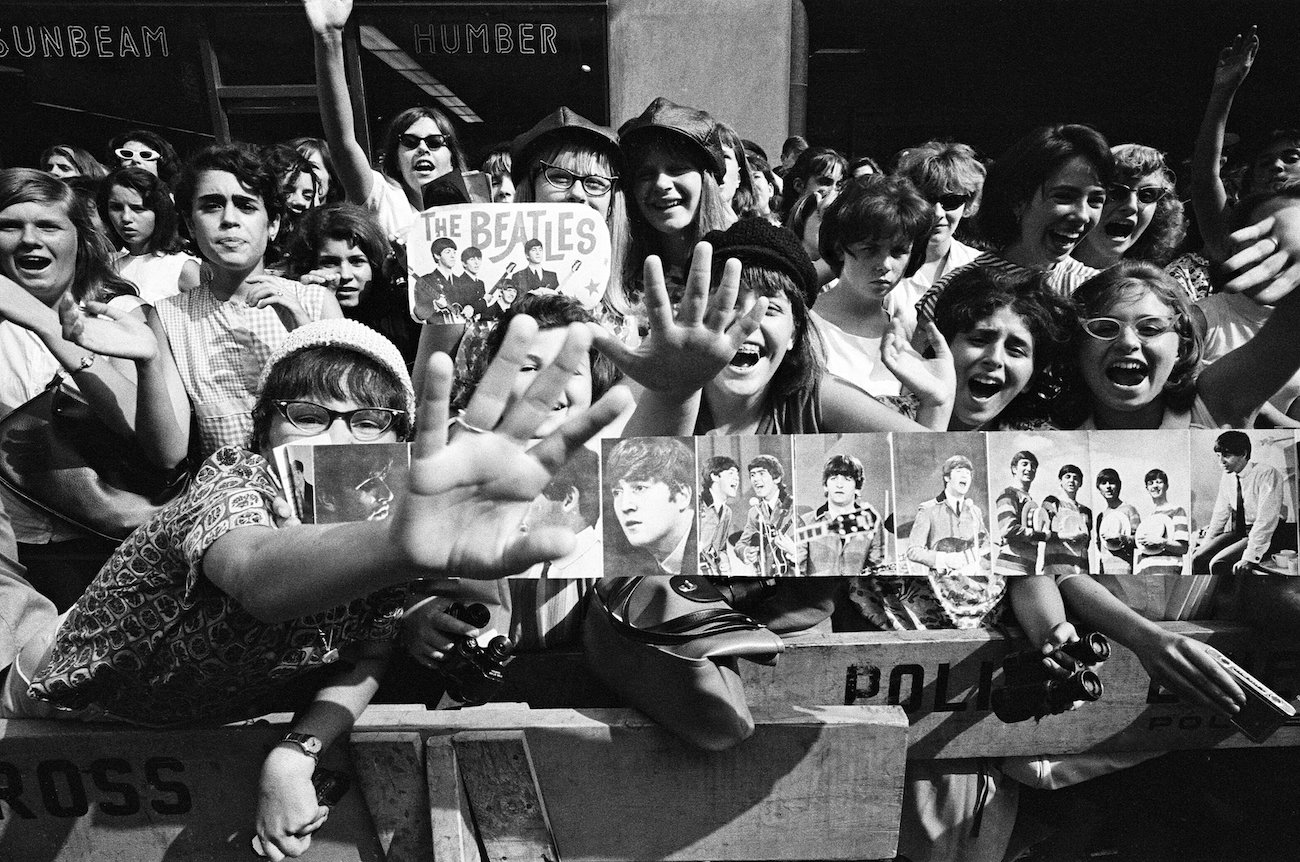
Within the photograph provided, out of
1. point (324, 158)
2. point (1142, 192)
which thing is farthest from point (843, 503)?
point (324, 158)

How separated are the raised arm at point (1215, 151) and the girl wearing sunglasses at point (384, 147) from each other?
2916 mm

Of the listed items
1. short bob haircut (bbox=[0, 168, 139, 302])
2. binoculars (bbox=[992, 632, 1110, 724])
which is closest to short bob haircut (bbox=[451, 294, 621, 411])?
binoculars (bbox=[992, 632, 1110, 724])

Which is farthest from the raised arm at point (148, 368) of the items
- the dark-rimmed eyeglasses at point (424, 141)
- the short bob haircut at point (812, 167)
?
the short bob haircut at point (812, 167)

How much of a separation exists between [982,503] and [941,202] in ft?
6.66

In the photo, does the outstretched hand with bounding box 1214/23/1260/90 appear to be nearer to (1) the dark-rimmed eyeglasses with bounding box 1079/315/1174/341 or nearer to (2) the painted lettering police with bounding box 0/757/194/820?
(1) the dark-rimmed eyeglasses with bounding box 1079/315/1174/341

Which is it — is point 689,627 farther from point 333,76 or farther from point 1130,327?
point 333,76

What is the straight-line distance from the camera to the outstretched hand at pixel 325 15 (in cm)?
308

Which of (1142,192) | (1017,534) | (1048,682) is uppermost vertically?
(1142,192)

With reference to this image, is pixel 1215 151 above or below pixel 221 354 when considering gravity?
above

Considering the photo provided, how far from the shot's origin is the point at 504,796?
6.50 feet

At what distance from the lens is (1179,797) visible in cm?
298

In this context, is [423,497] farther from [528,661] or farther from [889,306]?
[889,306]

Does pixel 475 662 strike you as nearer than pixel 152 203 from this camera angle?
Yes

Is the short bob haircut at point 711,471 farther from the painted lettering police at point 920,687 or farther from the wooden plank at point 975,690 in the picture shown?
the painted lettering police at point 920,687
